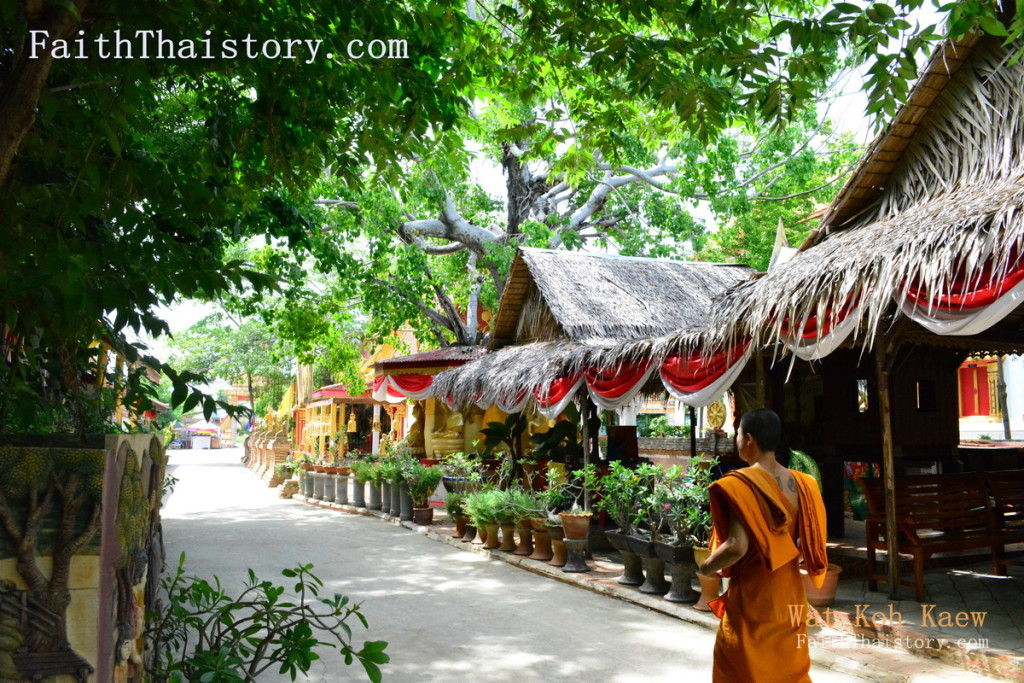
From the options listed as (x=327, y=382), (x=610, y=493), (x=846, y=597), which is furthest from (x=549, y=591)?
(x=327, y=382)

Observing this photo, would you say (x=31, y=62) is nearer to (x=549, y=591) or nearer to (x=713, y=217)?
(x=549, y=591)

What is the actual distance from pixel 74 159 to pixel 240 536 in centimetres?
1026

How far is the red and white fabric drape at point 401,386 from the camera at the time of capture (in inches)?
698

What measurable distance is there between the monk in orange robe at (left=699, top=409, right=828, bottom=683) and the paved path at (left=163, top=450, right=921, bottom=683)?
187 cm

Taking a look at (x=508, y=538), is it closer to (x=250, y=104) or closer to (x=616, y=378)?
(x=616, y=378)

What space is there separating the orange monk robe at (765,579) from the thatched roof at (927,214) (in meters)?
2.30

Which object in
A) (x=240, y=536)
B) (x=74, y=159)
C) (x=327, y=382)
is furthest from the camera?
(x=327, y=382)

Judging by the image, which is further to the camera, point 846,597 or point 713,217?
point 713,217

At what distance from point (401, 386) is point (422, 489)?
15.0 feet

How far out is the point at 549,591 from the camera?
8.39 meters

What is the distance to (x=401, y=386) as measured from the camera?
18.1 m

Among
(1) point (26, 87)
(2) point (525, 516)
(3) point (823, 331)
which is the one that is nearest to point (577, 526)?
(2) point (525, 516)

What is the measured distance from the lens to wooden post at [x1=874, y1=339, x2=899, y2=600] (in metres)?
6.82

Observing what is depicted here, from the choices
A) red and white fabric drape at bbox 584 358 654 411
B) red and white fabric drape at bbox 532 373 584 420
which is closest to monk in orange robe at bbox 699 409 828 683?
red and white fabric drape at bbox 584 358 654 411
